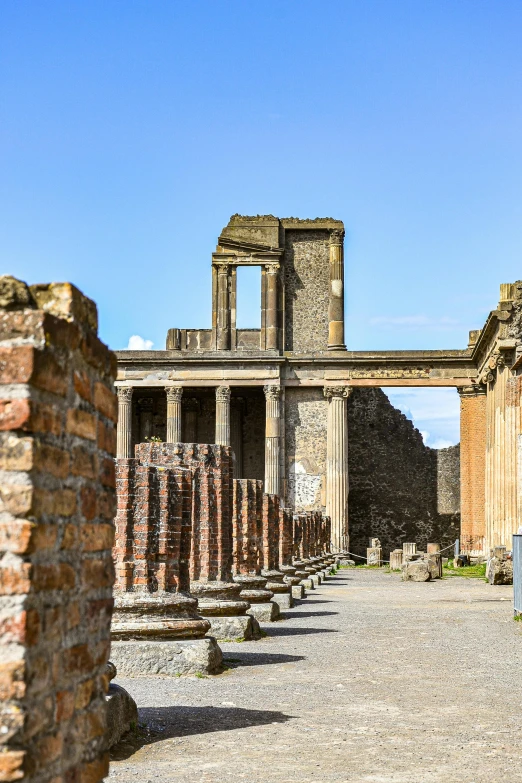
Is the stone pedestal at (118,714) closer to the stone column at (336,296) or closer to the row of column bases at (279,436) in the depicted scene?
the row of column bases at (279,436)

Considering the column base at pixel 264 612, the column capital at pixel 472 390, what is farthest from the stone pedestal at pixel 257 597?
the column capital at pixel 472 390

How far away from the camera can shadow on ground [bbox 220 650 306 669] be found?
8305mm

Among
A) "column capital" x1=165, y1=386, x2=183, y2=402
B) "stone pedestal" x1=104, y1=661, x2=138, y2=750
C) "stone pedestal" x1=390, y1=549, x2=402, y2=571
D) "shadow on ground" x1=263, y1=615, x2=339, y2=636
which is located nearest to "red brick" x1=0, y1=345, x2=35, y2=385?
"stone pedestal" x1=104, y1=661, x2=138, y2=750

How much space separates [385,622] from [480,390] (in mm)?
19159

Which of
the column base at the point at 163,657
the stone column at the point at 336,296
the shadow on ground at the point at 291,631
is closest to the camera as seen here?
the column base at the point at 163,657

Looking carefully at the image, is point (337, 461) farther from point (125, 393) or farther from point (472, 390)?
point (125, 393)

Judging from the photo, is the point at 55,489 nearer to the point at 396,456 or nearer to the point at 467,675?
the point at 467,675

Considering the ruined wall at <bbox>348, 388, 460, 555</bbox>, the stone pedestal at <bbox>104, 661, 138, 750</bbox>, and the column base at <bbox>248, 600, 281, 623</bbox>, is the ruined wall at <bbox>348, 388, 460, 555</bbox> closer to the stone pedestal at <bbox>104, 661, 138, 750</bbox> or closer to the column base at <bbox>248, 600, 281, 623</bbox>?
the column base at <bbox>248, 600, 281, 623</bbox>

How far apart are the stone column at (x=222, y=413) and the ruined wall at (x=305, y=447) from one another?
5.77 feet

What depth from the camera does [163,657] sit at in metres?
7.42

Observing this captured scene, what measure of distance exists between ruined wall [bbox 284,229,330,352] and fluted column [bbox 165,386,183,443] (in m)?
3.57

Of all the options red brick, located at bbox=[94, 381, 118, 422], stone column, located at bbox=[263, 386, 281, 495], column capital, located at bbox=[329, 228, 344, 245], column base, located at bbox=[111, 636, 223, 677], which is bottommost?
column base, located at bbox=[111, 636, 223, 677]

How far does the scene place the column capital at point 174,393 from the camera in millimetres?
31625

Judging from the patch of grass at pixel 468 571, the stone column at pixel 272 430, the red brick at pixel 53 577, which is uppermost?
the stone column at pixel 272 430
